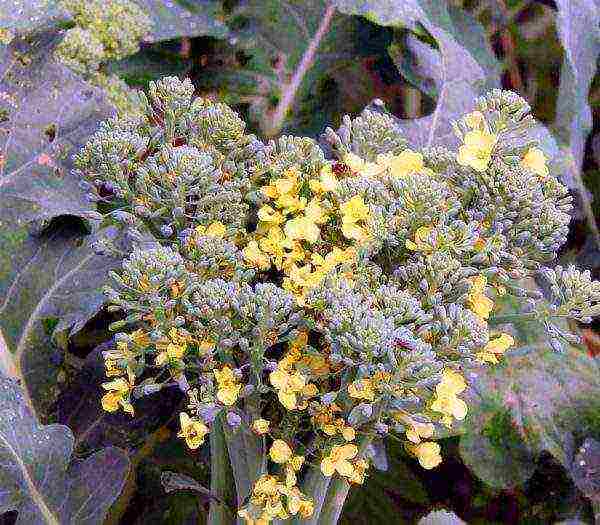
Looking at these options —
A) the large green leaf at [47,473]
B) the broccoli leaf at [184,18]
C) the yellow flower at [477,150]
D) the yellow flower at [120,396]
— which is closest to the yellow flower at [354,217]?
the yellow flower at [477,150]

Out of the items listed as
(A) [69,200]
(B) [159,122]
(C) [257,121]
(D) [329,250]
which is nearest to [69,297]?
(A) [69,200]

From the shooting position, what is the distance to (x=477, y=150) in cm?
69

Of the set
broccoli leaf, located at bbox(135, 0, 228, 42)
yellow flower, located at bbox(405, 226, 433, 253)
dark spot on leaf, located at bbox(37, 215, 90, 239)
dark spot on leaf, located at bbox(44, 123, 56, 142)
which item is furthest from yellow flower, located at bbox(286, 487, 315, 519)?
broccoli leaf, located at bbox(135, 0, 228, 42)

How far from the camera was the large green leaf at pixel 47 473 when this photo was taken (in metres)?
0.78

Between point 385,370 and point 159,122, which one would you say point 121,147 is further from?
point 385,370

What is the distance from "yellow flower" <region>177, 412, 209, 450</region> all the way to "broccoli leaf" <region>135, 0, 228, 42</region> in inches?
27.1

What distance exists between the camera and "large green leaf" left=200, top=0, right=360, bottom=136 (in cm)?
128

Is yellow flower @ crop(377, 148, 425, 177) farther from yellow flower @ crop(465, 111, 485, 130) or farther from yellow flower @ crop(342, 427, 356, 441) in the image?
yellow flower @ crop(342, 427, 356, 441)

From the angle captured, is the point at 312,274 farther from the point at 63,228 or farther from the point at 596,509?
the point at 596,509

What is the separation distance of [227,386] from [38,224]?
0.44 metres

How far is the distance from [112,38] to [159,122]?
37 cm

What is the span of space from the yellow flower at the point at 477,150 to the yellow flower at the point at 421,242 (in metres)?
0.08

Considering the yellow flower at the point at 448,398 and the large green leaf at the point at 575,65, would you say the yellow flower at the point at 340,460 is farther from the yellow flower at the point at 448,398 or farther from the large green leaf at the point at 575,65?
the large green leaf at the point at 575,65

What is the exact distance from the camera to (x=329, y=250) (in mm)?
669
